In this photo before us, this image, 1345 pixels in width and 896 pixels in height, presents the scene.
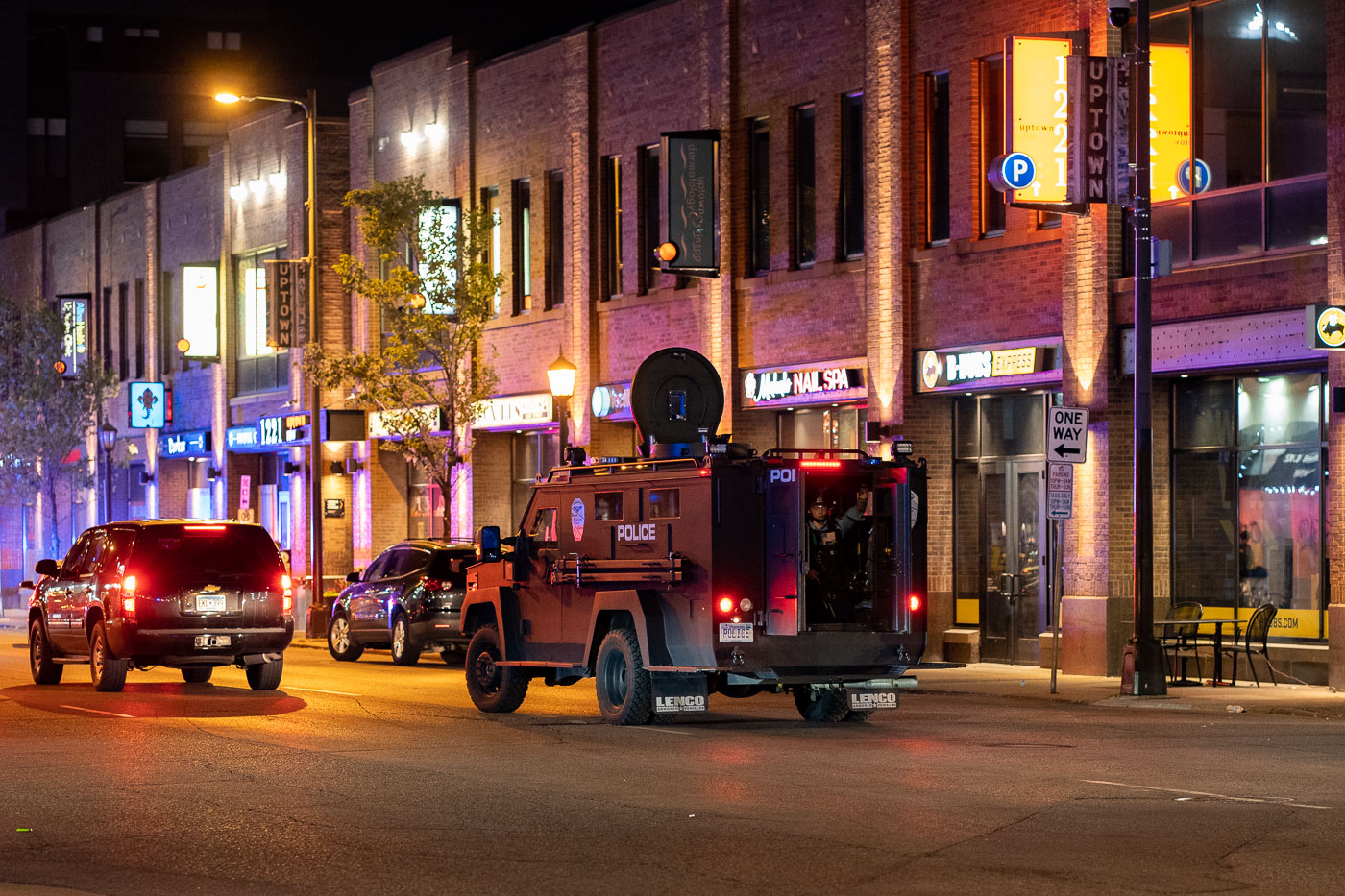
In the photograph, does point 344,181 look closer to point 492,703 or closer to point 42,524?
point 42,524

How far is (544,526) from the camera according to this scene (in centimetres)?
1967

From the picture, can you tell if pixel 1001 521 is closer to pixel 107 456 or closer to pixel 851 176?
pixel 851 176

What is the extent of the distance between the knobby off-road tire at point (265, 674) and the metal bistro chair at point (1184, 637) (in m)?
10.1

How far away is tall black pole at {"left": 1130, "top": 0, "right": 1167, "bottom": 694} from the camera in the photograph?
21.2 metres

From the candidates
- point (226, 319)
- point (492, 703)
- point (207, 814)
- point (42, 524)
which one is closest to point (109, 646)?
point (492, 703)

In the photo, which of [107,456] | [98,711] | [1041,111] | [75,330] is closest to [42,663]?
[98,711]

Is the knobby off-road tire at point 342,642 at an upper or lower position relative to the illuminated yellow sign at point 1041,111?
lower

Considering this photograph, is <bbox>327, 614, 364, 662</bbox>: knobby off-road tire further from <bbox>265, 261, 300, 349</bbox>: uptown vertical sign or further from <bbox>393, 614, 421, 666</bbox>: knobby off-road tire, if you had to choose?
<bbox>265, 261, 300, 349</bbox>: uptown vertical sign

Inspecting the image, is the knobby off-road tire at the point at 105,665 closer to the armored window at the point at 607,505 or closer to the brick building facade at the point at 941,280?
the armored window at the point at 607,505

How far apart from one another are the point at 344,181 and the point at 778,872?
35.1 m

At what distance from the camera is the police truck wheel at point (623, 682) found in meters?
18.0

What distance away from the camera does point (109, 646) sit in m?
22.2

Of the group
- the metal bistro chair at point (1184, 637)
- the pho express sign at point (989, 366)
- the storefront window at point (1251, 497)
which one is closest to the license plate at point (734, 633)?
the metal bistro chair at point (1184, 637)

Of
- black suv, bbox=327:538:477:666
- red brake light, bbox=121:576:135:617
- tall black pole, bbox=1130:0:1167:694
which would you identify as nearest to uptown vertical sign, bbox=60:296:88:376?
black suv, bbox=327:538:477:666
